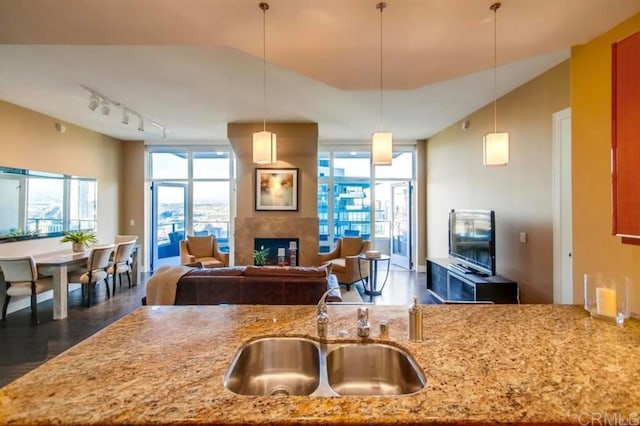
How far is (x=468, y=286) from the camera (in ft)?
12.8

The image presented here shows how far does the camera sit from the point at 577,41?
2.00 meters

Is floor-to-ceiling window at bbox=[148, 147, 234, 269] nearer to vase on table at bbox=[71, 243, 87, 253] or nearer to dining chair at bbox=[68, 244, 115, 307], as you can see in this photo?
vase on table at bbox=[71, 243, 87, 253]

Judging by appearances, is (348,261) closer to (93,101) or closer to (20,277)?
(93,101)

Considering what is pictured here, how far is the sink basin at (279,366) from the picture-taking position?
1.37 meters

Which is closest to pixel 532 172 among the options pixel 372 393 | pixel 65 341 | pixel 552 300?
pixel 552 300

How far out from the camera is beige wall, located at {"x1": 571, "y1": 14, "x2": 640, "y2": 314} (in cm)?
181

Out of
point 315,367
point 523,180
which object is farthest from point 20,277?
point 523,180

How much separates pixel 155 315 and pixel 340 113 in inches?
162

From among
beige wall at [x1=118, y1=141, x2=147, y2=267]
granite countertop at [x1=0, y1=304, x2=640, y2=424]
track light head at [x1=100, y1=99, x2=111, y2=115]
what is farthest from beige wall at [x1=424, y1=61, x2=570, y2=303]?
beige wall at [x1=118, y1=141, x2=147, y2=267]

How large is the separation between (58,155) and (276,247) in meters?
3.94

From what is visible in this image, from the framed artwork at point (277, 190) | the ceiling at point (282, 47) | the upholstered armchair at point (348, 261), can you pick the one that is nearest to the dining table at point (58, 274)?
the ceiling at point (282, 47)

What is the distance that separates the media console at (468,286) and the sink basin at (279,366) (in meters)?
2.96

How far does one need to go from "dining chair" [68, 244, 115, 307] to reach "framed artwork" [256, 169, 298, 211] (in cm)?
255

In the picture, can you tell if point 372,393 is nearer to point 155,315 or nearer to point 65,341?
point 155,315
